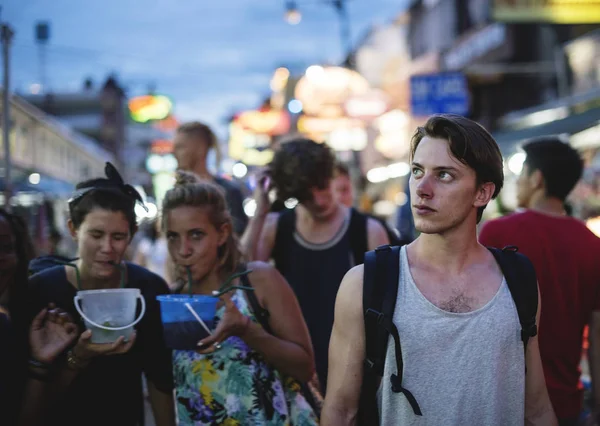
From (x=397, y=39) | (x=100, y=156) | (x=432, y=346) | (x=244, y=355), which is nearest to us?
(x=432, y=346)

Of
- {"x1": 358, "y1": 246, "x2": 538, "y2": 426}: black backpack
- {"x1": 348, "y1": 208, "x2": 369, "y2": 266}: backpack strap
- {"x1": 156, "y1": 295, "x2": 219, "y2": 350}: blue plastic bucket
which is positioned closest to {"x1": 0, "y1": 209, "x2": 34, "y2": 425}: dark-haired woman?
{"x1": 156, "y1": 295, "x2": 219, "y2": 350}: blue plastic bucket

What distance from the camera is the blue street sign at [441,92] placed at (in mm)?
15664

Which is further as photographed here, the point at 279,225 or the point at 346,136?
the point at 346,136

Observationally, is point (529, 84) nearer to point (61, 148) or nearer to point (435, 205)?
point (435, 205)

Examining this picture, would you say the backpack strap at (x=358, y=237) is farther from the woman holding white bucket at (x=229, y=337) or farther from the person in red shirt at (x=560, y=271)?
the woman holding white bucket at (x=229, y=337)

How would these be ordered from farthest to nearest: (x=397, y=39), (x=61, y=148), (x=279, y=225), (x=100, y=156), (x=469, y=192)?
1. (x=100, y=156)
2. (x=61, y=148)
3. (x=397, y=39)
4. (x=279, y=225)
5. (x=469, y=192)

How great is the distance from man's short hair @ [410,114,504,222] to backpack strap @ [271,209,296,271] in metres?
2.37

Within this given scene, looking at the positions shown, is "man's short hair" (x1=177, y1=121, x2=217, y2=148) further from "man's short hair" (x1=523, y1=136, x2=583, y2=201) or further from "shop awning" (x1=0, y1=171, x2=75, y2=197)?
"shop awning" (x1=0, y1=171, x2=75, y2=197)

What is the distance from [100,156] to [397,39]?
1035 inches

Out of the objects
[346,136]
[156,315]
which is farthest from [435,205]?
[346,136]

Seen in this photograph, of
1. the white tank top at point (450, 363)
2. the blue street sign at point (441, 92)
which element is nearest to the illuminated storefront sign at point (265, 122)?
the blue street sign at point (441, 92)

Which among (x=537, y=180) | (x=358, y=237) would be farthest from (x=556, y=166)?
(x=358, y=237)

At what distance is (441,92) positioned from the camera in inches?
624

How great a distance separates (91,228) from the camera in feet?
10.8
